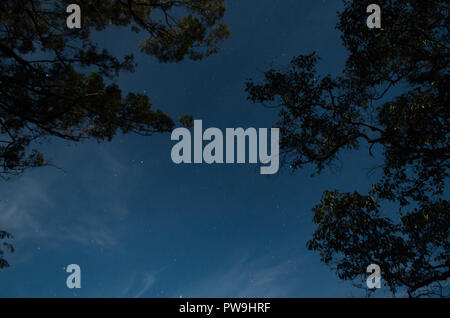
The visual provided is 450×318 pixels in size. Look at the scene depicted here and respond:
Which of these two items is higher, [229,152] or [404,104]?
[404,104]

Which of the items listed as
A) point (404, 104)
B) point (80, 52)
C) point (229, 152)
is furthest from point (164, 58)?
point (404, 104)

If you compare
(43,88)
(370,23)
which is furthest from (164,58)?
(370,23)

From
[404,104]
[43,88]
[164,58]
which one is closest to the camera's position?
[404,104]

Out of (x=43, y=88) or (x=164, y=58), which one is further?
(x=164, y=58)

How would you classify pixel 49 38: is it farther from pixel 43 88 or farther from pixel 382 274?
pixel 382 274

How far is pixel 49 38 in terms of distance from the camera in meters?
6.23

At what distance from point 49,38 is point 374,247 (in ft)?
28.6

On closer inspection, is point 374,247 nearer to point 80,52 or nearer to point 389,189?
point 389,189
